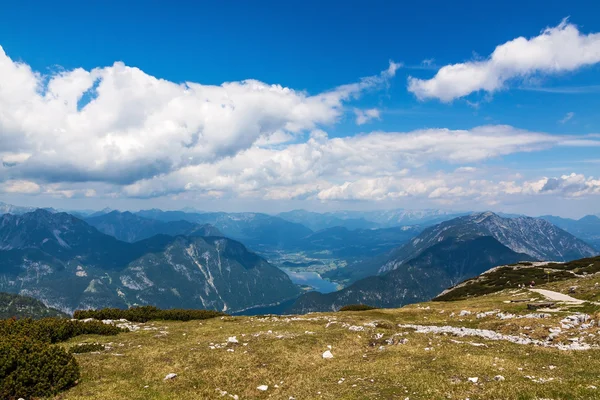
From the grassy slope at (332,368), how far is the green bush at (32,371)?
926mm

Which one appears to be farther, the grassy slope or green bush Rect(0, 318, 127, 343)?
green bush Rect(0, 318, 127, 343)

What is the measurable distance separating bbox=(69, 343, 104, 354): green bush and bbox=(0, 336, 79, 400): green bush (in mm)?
6350

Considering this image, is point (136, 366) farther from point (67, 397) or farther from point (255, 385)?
point (255, 385)

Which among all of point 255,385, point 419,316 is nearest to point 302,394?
point 255,385

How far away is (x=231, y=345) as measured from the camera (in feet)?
91.7

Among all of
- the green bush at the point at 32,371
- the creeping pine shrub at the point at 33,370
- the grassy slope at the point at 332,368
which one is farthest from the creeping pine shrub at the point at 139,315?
the green bush at the point at 32,371

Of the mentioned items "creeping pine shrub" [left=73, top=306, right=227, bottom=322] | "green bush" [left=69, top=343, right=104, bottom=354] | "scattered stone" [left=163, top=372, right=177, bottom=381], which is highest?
"scattered stone" [left=163, top=372, right=177, bottom=381]

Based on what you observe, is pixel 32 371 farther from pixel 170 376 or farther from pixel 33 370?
pixel 170 376

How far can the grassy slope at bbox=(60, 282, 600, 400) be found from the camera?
56.1 ft

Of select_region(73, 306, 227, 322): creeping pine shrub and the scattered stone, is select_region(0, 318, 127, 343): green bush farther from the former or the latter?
the scattered stone

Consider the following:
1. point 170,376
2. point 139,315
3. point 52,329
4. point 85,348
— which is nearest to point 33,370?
point 170,376

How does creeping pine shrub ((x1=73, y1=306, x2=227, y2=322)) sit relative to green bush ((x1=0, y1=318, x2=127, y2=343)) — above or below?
below

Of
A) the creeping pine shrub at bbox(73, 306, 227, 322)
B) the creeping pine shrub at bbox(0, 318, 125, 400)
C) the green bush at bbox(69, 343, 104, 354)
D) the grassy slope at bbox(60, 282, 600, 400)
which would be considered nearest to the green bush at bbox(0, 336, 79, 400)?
the creeping pine shrub at bbox(0, 318, 125, 400)

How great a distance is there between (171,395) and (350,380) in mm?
9789
